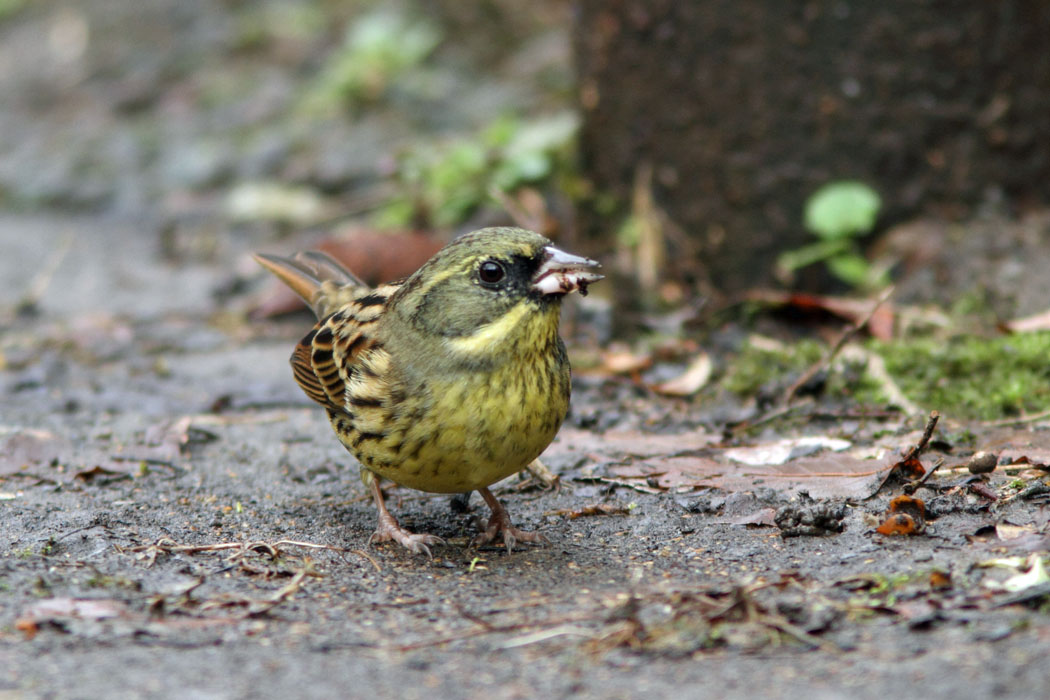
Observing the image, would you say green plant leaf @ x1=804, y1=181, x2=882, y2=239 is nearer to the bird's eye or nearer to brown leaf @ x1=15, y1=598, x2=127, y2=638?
the bird's eye

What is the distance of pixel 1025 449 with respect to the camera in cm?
436

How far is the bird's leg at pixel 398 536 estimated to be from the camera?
13.8 feet

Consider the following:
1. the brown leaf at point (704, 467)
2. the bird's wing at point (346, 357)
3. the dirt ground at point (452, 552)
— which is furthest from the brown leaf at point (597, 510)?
the bird's wing at point (346, 357)

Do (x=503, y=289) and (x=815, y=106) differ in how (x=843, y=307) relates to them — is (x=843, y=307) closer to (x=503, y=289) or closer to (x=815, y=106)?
(x=815, y=106)

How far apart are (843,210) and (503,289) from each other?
3.10m

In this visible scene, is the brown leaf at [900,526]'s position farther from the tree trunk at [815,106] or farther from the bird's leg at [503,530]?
the tree trunk at [815,106]

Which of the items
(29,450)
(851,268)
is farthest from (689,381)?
(29,450)

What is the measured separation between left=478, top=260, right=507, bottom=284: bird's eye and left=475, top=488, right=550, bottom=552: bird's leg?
0.81 m

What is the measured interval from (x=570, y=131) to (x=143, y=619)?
575 cm

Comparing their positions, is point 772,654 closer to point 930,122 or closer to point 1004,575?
point 1004,575

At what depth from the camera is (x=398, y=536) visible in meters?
4.27

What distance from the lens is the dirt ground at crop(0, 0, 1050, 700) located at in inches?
112

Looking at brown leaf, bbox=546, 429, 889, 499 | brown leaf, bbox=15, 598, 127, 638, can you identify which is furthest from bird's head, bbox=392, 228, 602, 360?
brown leaf, bbox=15, 598, 127, 638

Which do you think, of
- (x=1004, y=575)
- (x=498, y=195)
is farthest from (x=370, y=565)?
(x=498, y=195)
